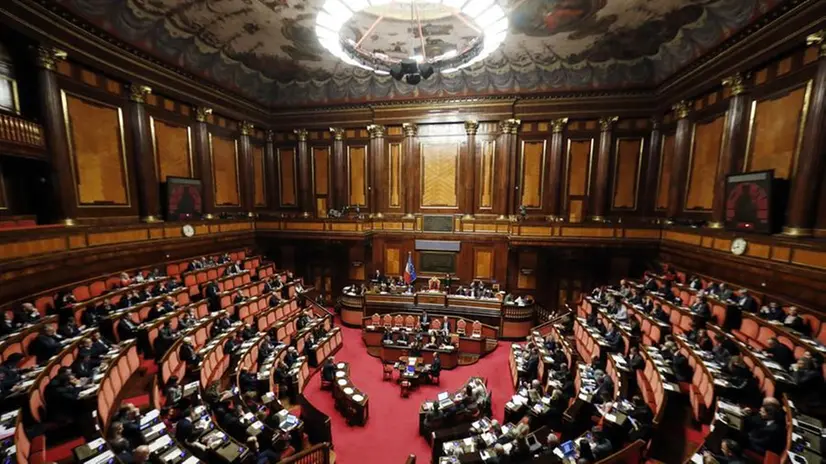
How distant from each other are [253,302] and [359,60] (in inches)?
297

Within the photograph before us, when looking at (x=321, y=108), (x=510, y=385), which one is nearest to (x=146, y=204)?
(x=321, y=108)

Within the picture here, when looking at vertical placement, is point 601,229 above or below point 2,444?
above

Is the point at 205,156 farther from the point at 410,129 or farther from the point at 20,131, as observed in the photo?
the point at 410,129

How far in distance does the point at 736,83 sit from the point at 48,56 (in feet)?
57.7

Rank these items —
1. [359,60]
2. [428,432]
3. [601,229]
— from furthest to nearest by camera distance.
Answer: [601,229], [359,60], [428,432]

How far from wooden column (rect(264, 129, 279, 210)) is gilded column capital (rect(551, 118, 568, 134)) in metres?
13.2

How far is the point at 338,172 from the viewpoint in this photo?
1593 centimetres

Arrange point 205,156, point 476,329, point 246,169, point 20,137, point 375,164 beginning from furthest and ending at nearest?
point 375,164 → point 246,169 → point 205,156 → point 476,329 → point 20,137

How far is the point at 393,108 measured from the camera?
1505cm

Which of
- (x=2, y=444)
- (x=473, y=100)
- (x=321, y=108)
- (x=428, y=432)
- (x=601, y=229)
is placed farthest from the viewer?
(x=321, y=108)

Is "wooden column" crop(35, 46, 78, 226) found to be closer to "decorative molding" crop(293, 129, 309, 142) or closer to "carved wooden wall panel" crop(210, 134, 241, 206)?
"carved wooden wall panel" crop(210, 134, 241, 206)

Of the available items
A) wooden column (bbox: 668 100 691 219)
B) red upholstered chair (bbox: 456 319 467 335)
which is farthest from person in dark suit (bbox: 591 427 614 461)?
wooden column (bbox: 668 100 691 219)

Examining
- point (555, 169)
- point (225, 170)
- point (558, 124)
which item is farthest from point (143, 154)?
point (558, 124)

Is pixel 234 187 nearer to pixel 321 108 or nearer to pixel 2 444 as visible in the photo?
pixel 321 108
